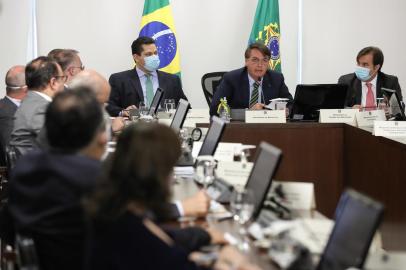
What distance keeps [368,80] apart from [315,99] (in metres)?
1.15

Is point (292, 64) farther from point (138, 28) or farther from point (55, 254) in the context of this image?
point (55, 254)

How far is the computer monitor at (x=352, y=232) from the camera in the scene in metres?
2.01

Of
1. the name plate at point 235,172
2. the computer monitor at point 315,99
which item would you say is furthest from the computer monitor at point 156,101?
the name plate at point 235,172

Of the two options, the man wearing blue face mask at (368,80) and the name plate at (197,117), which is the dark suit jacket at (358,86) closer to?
the man wearing blue face mask at (368,80)


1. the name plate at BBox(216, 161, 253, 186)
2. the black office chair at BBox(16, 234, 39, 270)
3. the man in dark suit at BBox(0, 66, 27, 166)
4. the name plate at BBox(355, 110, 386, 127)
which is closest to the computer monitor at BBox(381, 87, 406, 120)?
the name plate at BBox(355, 110, 386, 127)

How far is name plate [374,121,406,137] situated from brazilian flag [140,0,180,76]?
3683mm

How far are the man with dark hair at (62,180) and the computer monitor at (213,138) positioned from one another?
5.42 ft

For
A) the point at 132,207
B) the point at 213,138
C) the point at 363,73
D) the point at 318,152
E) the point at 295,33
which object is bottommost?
the point at 318,152

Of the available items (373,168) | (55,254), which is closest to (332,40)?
(373,168)

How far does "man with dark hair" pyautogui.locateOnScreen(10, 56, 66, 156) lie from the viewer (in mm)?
4117

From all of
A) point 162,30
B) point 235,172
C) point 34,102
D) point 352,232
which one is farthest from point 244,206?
point 162,30

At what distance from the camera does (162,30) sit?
26.9 feet

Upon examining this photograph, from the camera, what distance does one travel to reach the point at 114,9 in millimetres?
8398

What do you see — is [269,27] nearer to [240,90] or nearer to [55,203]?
[240,90]
